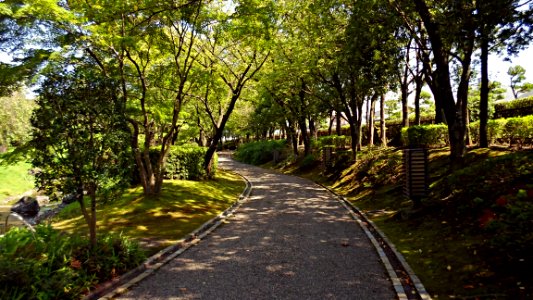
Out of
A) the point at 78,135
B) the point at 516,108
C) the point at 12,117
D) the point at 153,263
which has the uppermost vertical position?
the point at 12,117

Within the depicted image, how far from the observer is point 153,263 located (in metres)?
8.05

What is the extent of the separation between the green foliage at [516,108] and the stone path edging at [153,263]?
18.5m

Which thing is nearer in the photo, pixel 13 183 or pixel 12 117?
pixel 13 183

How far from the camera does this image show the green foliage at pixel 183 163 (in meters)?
19.6

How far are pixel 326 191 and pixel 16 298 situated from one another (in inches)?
659

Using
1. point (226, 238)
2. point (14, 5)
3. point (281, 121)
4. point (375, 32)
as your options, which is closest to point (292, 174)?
point (281, 121)

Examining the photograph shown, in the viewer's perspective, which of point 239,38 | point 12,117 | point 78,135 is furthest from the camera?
point 12,117

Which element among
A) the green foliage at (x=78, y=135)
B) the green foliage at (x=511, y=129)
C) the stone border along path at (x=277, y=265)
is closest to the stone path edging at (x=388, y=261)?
the stone border along path at (x=277, y=265)

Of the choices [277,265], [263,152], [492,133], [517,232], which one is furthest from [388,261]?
[263,152]

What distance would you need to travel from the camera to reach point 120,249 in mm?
7703

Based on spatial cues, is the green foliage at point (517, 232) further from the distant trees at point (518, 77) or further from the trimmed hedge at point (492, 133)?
the distant trees at point (518, 77)

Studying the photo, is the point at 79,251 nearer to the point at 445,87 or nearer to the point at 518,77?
the point at 445,87

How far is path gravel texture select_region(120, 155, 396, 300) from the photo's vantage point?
626 centimetres

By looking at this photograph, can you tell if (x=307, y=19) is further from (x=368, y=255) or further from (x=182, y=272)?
(x=182, y=272)
